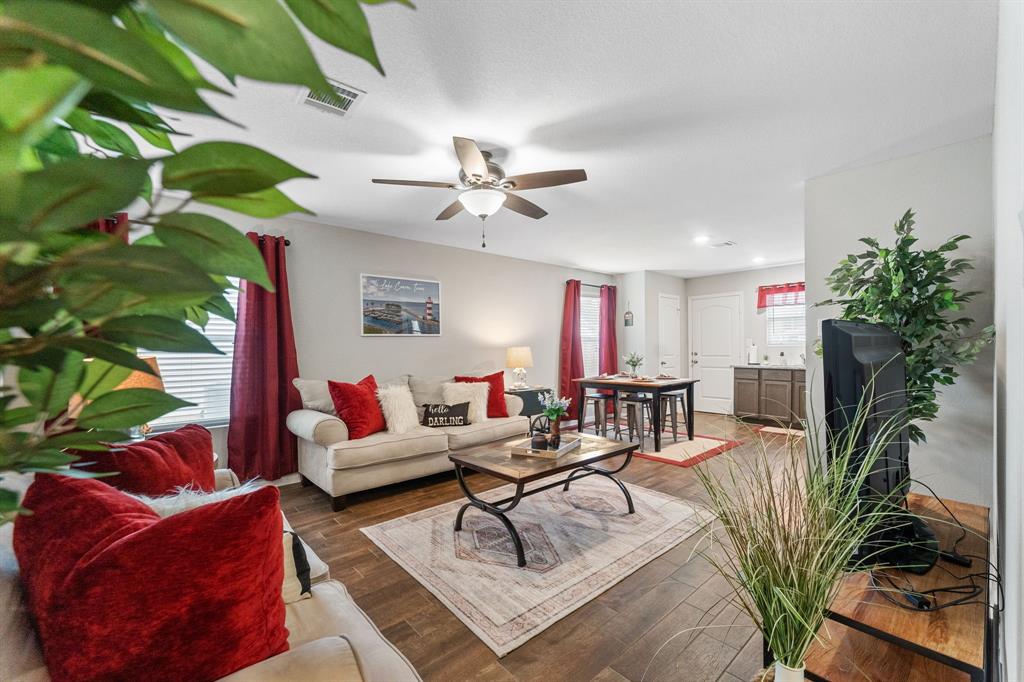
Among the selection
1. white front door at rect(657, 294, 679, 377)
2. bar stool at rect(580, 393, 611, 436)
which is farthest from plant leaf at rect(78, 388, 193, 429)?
white front door at rect(657, 294, 679, 377)

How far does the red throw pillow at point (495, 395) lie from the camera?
442 centimetres

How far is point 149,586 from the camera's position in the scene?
2.26 ft

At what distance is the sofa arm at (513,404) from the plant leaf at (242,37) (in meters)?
4.40

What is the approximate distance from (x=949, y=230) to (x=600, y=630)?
3042 millimetres

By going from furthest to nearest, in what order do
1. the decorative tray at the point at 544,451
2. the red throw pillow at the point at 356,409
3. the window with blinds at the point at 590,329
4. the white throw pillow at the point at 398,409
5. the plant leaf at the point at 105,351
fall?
the window with blinds at the point at 590,329 → the white throw pillow at the point at 398,409 → the red throw pillow at the point at 356,409 → the decorative tray at the point at 544,451 → the plant leaf at the point at 105,351

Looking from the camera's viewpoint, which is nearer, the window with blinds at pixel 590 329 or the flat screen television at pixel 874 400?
the flat screen television at pixel 874 400

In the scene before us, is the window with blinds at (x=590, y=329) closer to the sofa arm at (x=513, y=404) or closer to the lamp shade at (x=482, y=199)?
the sofa arm at (x=513, y=404)

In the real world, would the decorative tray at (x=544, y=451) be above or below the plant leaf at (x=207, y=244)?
below

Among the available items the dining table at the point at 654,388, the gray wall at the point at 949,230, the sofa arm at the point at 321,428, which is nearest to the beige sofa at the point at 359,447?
the sofa arm at the point at 321,428

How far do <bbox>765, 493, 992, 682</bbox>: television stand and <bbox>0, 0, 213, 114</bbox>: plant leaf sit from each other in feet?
→ 4.67

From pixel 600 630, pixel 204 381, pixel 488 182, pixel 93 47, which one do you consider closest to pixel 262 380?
pixel 204 381

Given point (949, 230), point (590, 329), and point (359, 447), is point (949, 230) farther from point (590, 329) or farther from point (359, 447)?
point (590, 329)

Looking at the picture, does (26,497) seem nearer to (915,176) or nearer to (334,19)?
(334,19)

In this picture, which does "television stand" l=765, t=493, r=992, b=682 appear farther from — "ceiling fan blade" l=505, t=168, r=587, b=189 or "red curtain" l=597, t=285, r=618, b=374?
"red curtain" l=597, t=285, r=618, b=374
